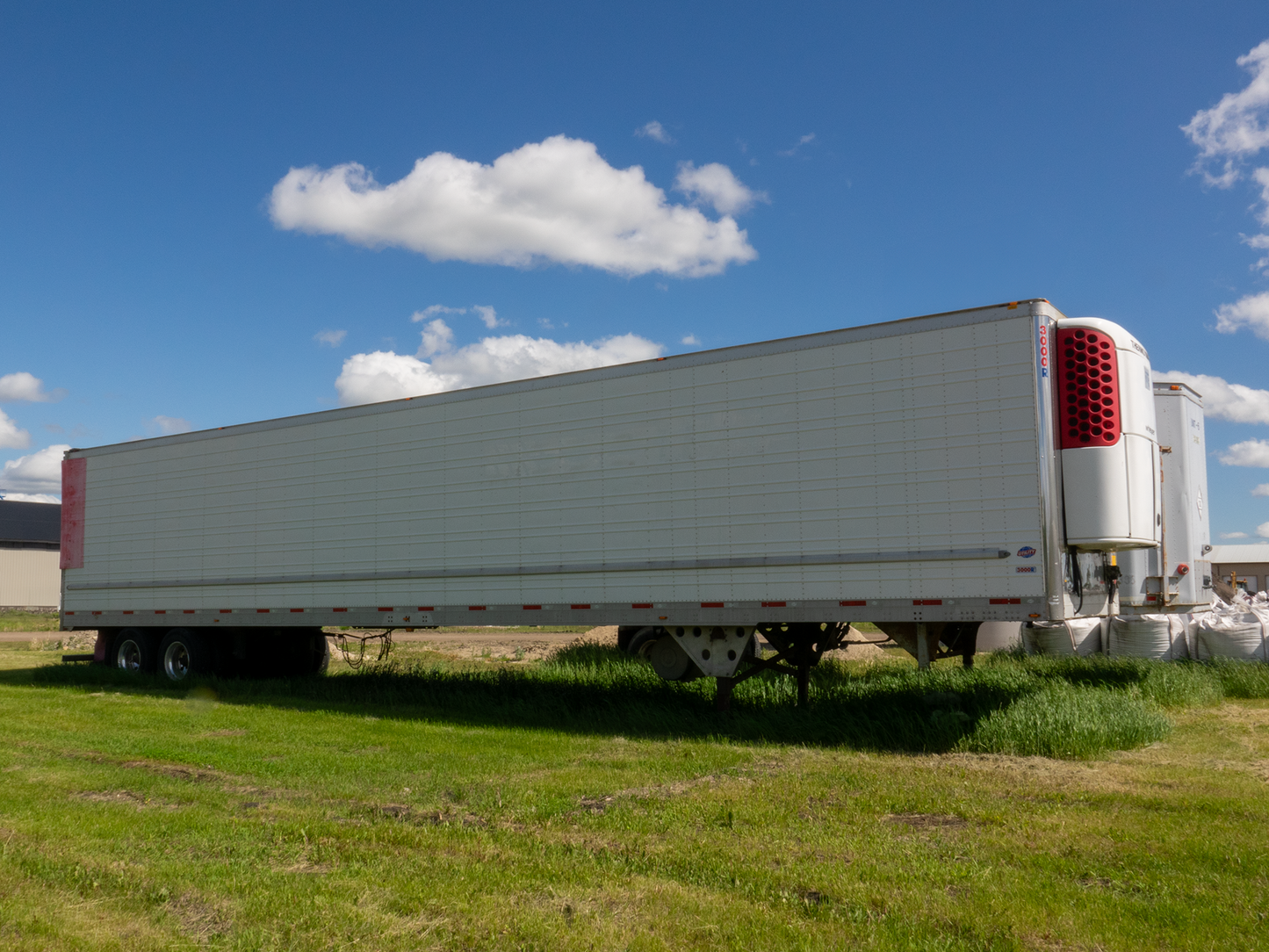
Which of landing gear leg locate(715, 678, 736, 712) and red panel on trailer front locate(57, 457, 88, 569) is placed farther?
red panel on trailer front locate(57, 457, 88, 569)

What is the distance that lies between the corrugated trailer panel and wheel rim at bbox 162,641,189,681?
3.54ft

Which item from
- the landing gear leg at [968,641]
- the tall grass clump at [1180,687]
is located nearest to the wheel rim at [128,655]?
the landing gear leg at [968,641]

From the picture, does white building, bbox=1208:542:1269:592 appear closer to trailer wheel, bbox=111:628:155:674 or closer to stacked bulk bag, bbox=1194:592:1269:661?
stacked bulk bag, bbox=1194:592:1269:661

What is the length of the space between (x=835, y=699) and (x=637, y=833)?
16.6 feet

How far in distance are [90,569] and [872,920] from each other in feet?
50.6

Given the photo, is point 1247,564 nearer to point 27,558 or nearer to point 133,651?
point 133,651

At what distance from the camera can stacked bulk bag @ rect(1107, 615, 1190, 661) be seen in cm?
1384

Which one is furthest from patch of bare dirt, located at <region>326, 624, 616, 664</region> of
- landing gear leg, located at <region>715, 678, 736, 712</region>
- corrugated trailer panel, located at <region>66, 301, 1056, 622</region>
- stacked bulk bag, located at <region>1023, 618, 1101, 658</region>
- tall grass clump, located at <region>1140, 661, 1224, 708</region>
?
tall grass clump, located at <region>1140, 661, 1224, 708</region>

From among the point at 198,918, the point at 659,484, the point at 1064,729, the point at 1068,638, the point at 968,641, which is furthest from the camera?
the point at 1068,638

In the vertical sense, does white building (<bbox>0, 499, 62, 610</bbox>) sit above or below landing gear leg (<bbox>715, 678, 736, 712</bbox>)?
above

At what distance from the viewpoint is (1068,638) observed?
14.6 m

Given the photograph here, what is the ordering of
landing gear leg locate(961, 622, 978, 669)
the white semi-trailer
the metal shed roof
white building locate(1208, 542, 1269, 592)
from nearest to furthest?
the white semi-trailer, landing gear leg locate(961, 622, 978, 669), white building locate(1208, 542, 1269, 592), the metal shed roof

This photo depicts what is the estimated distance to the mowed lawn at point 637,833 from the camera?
4.44 m

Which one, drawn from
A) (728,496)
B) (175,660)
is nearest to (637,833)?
(728,496)
